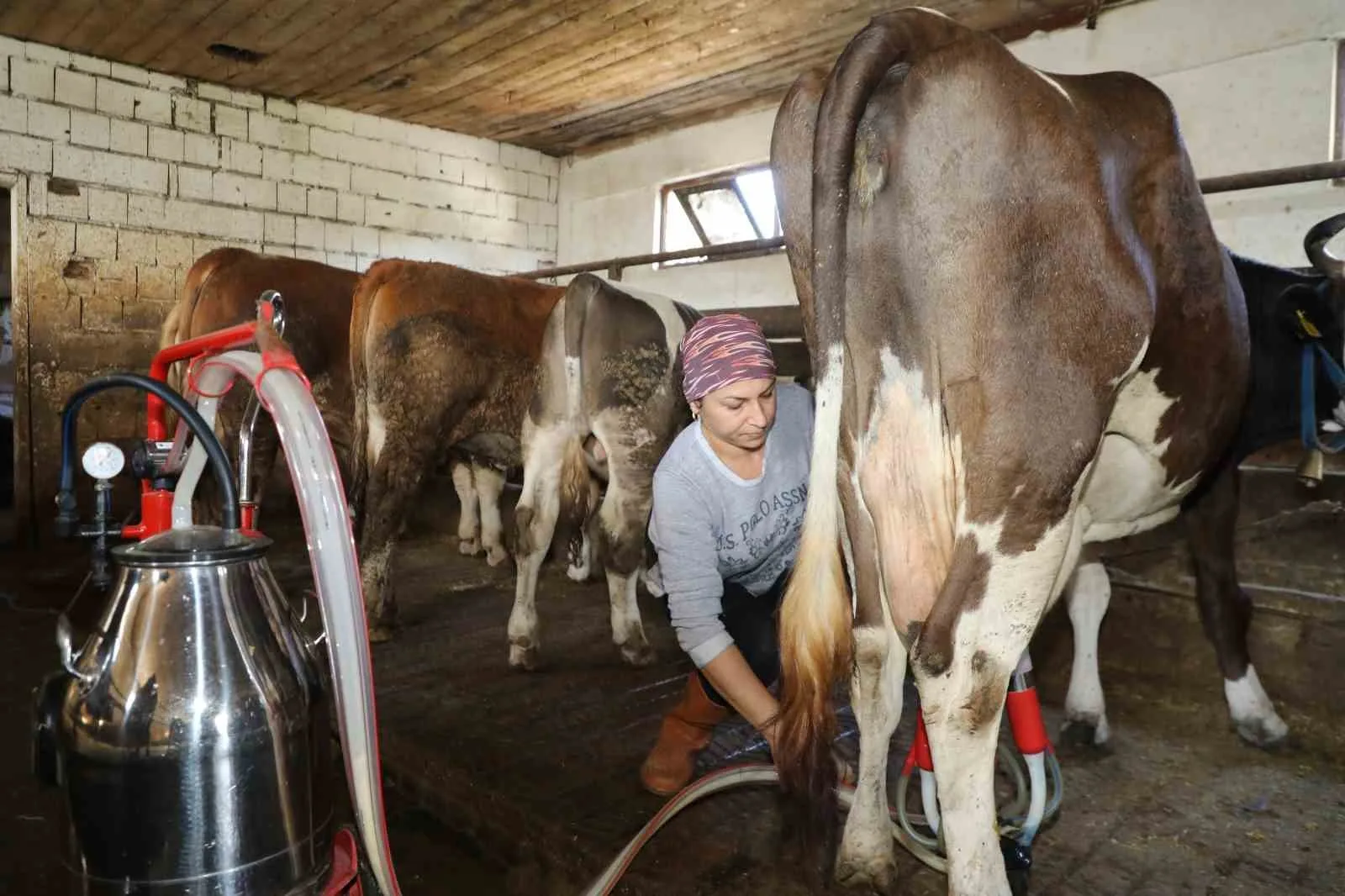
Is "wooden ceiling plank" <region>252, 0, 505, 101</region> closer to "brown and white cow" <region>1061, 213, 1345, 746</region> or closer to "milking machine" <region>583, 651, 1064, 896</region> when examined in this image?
"brown and white cow" <region>1061, 213, 1345, 746</region>

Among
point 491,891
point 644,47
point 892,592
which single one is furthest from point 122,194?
point 892,592

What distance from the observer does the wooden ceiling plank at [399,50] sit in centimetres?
575

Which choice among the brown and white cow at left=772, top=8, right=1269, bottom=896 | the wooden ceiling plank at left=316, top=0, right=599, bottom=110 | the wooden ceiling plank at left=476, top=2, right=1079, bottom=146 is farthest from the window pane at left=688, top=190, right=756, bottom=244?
the brown and white cow at left=772, top=8, right=1269, bottom=896

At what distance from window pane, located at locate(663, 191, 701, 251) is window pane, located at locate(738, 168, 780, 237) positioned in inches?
32.3

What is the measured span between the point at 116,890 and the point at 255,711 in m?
0.32

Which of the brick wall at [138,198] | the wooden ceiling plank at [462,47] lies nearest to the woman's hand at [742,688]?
the wooden ceiling plank at [462,47]

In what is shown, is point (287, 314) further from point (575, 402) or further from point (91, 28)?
point (91, 28)

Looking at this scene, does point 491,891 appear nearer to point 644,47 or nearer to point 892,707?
point 892,707

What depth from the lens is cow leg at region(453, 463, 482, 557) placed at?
605 cm

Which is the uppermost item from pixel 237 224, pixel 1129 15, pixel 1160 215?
pixel 1129 15

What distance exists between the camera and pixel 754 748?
2.71 m

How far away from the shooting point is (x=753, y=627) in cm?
229

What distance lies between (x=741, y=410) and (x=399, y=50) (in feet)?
19.2

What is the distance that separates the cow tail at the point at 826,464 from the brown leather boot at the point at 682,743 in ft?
2.24
